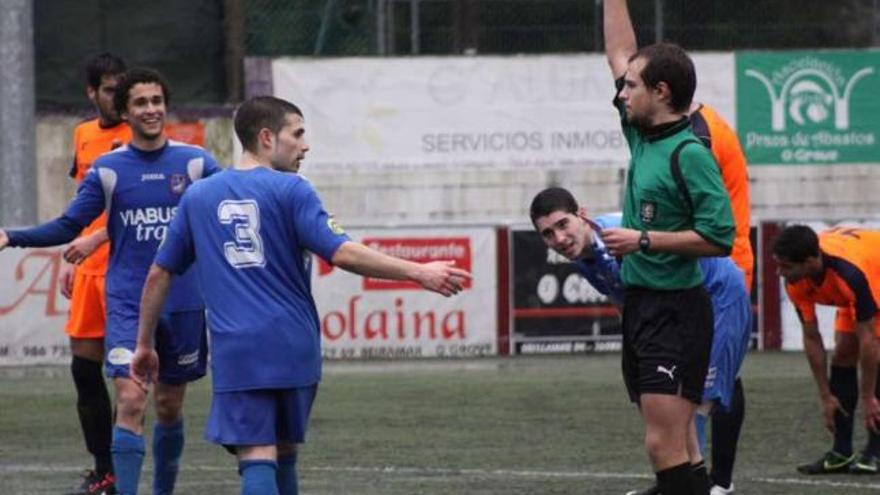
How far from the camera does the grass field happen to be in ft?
37.8

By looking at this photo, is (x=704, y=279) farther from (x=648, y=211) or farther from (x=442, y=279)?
(x=442, y=279)

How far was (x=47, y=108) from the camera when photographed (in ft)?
87.0

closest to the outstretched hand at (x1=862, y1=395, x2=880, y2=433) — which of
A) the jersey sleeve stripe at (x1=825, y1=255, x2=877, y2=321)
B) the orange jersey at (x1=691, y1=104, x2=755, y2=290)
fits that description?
the jersey sleeve stripe at (x1=825, y1=255, x2=877, y2=321)

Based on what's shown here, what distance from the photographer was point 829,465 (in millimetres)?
12203

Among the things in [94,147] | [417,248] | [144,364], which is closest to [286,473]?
[144,364]

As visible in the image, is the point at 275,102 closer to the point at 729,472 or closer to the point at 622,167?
the point at 729,472

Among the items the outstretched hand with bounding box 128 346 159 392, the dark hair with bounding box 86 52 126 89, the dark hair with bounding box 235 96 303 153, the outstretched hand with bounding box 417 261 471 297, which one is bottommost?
the outstretched hand with bounding box 128 346 159 392

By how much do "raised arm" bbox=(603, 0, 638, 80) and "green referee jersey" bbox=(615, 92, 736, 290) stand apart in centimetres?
40

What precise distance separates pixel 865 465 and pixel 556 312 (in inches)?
382

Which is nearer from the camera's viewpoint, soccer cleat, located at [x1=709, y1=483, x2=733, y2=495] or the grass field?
soccer cleat, located at [x1=709, y1=483, x2=733, y2=495]

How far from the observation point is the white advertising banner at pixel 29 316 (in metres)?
20.9

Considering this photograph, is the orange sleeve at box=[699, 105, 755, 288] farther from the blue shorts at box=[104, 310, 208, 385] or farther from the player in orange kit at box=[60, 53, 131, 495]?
the player in orange kit at box=[60, 53, 131, 495]

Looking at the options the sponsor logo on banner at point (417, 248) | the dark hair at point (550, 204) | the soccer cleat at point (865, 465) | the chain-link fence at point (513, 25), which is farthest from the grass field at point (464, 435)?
the chain-link fence at point (513, 25)

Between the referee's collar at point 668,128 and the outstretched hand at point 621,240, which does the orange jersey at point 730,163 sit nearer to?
the referee's collar at point 668,128
